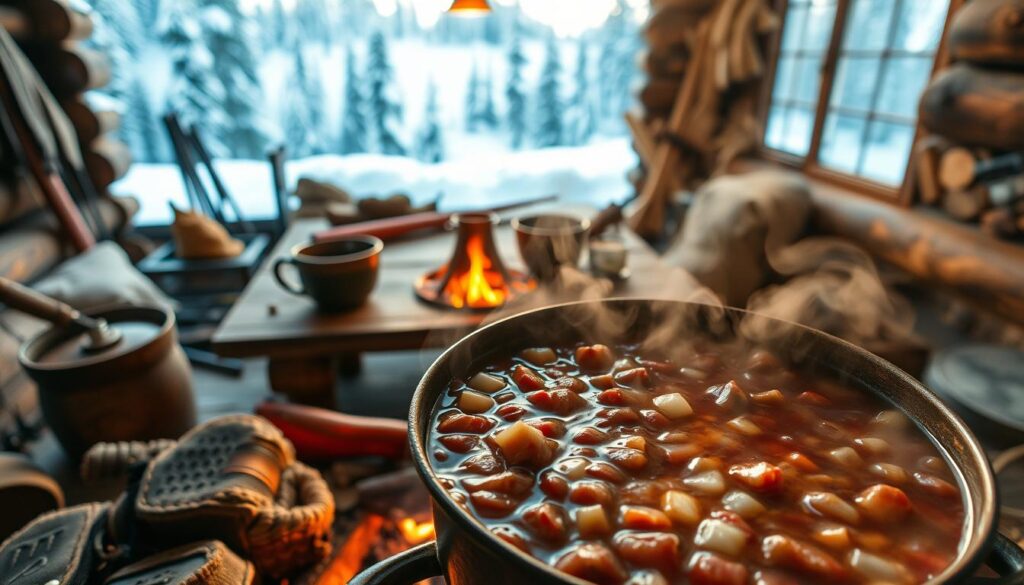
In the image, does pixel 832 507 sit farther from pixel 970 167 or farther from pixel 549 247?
pixel 970 167

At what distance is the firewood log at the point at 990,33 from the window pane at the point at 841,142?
4.71ft

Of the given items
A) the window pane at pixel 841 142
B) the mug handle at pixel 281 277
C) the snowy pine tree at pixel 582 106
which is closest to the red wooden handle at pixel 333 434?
the mug handle at pixel 281 277

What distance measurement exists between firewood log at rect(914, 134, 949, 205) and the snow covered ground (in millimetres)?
3410

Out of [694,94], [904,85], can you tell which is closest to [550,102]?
[694,94]

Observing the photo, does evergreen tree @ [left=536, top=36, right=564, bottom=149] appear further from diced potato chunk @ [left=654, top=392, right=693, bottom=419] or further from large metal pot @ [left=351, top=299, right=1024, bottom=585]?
diced potato chunk @ [left=654, top=392, right=693, bottom=419]

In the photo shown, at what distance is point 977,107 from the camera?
119 inches

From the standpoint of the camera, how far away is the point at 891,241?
383 cm

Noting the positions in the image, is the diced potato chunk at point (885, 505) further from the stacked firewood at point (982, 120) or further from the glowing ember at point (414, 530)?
the stacked firewood at point (982, 120)

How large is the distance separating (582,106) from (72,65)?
5.19 m

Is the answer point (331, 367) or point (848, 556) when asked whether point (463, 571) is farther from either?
point (331, 367)

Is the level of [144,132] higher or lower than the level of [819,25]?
lower

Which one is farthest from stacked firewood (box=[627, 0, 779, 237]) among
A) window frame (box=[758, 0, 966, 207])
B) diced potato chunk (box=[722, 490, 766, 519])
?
diced potato chunk (box=[722, 490, 766, 519])

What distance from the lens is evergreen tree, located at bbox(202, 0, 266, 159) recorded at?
620 centimetres

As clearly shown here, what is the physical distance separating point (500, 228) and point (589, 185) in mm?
3934
